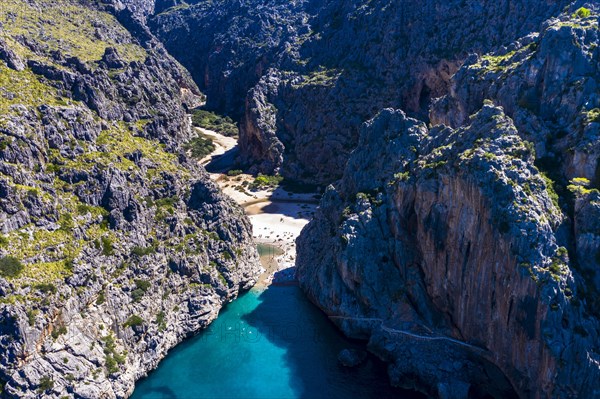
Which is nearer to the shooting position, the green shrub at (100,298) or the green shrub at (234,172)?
the green shrub at (100,298)

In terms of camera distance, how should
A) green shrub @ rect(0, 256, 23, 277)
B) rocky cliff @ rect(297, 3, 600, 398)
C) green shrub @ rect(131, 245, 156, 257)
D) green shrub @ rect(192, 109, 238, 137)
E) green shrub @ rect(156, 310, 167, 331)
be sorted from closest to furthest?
1. rocky cliff @ rect(297, 3, 600, 398)
2. green shrub @ rect(0, 256, 23, 277)
3. green shrub @ rect(156, 310, 167, 331)
4. green shrub @ rect(131, 245, 156, 257)
5. green shrub @ rect(192, 109, 238, 137)

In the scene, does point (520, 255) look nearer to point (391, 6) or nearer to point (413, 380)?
point (413, 380)

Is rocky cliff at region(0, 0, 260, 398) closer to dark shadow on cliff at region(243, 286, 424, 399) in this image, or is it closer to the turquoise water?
the turquoise water

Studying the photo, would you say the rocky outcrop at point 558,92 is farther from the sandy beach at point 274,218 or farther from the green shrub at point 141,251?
the green shrub at point 141,251

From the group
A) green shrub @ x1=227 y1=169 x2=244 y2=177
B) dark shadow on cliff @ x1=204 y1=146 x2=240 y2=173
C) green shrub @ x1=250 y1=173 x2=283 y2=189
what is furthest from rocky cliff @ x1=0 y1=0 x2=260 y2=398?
dark shadow on cliff @ x1=204 y1=146 x2=240 y2=173

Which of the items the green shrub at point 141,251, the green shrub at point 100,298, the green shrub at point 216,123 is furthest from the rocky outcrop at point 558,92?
the green shrub at point 216,123

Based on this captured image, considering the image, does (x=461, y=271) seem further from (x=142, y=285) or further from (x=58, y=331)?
(x=58, y=331)
